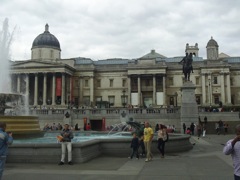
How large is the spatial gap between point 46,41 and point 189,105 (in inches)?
2422

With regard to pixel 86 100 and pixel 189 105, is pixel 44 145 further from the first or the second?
pixel 86 100

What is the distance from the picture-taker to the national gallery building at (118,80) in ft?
259

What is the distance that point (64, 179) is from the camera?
9836 mm

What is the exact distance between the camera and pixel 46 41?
8806 cm

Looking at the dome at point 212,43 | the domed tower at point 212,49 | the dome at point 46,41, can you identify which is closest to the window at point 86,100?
the dome at point 46,41

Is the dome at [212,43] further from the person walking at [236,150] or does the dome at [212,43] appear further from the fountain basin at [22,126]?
the person walking at [236,150]

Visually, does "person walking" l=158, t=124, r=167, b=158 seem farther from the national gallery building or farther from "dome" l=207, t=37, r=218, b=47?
"dome" l=207, t=37, r=218, b=47

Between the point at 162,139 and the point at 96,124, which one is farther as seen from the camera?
the point at 96,124

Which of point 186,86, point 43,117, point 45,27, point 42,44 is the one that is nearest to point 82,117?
point 43,117

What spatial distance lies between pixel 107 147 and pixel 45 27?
83138 mm

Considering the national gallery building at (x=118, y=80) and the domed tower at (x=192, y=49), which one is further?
the domed tower at (x=192, y=49)

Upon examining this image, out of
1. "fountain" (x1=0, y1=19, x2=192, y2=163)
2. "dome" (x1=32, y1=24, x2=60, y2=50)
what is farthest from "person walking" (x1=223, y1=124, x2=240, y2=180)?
"dome" (x1=32, y1=24, x2=60, y2=50)

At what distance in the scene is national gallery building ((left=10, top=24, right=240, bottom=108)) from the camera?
78.9 metres

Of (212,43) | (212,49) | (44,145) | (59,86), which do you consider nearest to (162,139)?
(44,145)
